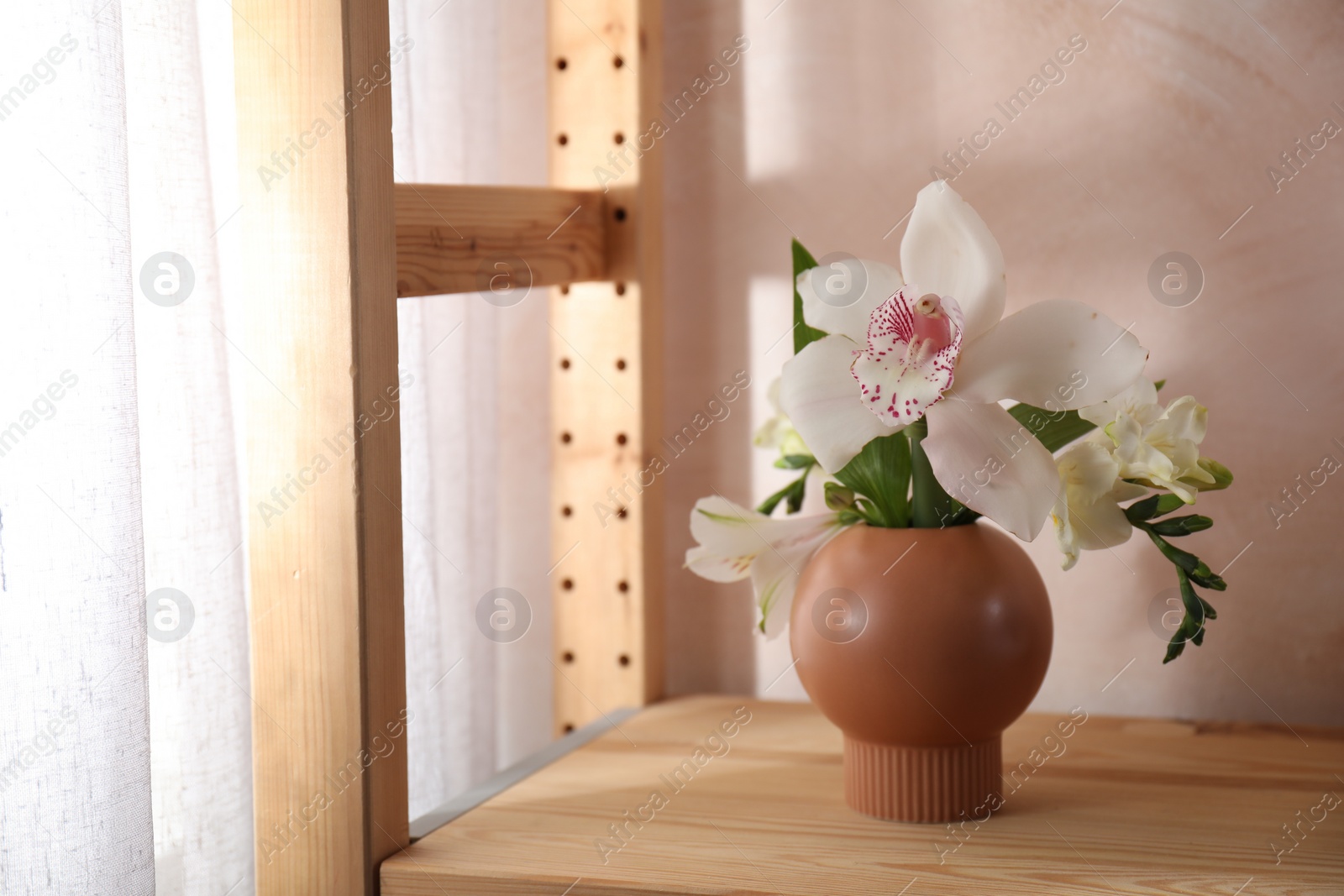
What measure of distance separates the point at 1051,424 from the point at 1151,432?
0.20ft

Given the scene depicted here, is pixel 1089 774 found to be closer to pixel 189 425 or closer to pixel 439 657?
pixel 439 657

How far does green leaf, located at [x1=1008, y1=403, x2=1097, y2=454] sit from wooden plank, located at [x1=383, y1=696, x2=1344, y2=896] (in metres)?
0.25

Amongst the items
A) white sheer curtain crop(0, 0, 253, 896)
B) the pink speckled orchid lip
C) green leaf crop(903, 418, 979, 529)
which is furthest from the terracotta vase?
white sheer curtain crop(0, 0, 253, 896)

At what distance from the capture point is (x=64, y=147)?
0.66m

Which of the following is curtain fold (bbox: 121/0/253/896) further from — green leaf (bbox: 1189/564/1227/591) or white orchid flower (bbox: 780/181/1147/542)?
green leaf (bbox: 1189/564/1227/591)

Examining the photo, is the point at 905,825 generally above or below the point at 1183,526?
below

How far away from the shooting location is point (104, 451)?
0.68 metres

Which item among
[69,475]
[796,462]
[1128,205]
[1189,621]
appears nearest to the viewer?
[69,475]

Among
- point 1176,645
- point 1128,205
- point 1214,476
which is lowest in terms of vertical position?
point 1176,645

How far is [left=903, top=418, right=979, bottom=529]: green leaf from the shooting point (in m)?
0.79

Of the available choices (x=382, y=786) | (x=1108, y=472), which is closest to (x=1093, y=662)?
(x=1108, y=472)

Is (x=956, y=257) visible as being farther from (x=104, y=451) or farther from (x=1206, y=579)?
(x=104, y=451)

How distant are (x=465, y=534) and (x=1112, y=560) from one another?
55cm

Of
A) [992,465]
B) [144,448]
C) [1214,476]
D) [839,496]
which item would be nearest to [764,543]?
[839,496]
